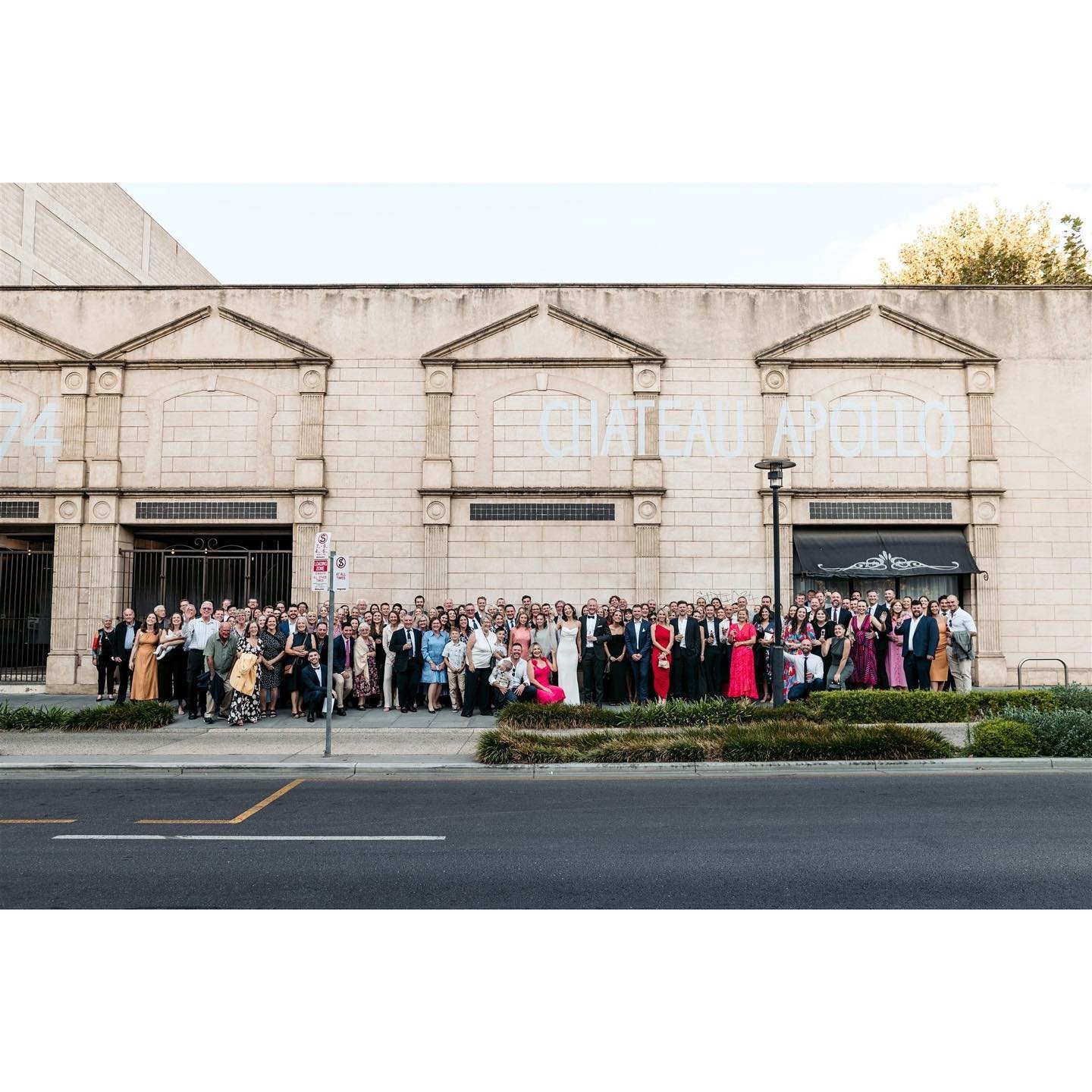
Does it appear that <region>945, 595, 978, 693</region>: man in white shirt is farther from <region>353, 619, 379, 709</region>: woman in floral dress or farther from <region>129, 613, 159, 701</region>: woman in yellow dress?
<region>129, 613, 159, 701</region>: woman in yellow dress

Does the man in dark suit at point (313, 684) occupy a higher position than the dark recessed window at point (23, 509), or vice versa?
the dark recessed window at point (23, 509)

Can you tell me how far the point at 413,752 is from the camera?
12.1 meters

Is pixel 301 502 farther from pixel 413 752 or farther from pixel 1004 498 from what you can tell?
pixel 1004 498

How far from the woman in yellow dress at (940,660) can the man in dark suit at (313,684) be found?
36.2 ft

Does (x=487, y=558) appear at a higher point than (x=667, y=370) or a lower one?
lower

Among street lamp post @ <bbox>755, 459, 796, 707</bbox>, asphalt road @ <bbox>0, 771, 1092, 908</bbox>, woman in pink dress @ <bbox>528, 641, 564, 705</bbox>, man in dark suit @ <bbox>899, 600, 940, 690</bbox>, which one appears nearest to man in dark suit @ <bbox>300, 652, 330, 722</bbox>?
woman in pink dress @ <bbox>528, 641, 564, 705</bbox>

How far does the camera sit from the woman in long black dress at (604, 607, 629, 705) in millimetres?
15750

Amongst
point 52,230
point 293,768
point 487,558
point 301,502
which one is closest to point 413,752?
point 293,768

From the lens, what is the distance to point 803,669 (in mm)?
15367

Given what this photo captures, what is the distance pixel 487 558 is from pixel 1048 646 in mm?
12532

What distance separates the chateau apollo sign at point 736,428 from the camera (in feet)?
64.7

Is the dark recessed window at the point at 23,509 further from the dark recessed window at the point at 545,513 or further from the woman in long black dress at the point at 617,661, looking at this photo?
the woman in long black dress at the point at 617,661

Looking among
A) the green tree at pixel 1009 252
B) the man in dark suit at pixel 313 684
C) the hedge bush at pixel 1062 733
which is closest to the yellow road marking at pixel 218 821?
the man in dark suit at pixel 313 684

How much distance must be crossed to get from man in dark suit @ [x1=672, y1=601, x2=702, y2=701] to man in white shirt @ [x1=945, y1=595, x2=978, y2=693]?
4.75m
